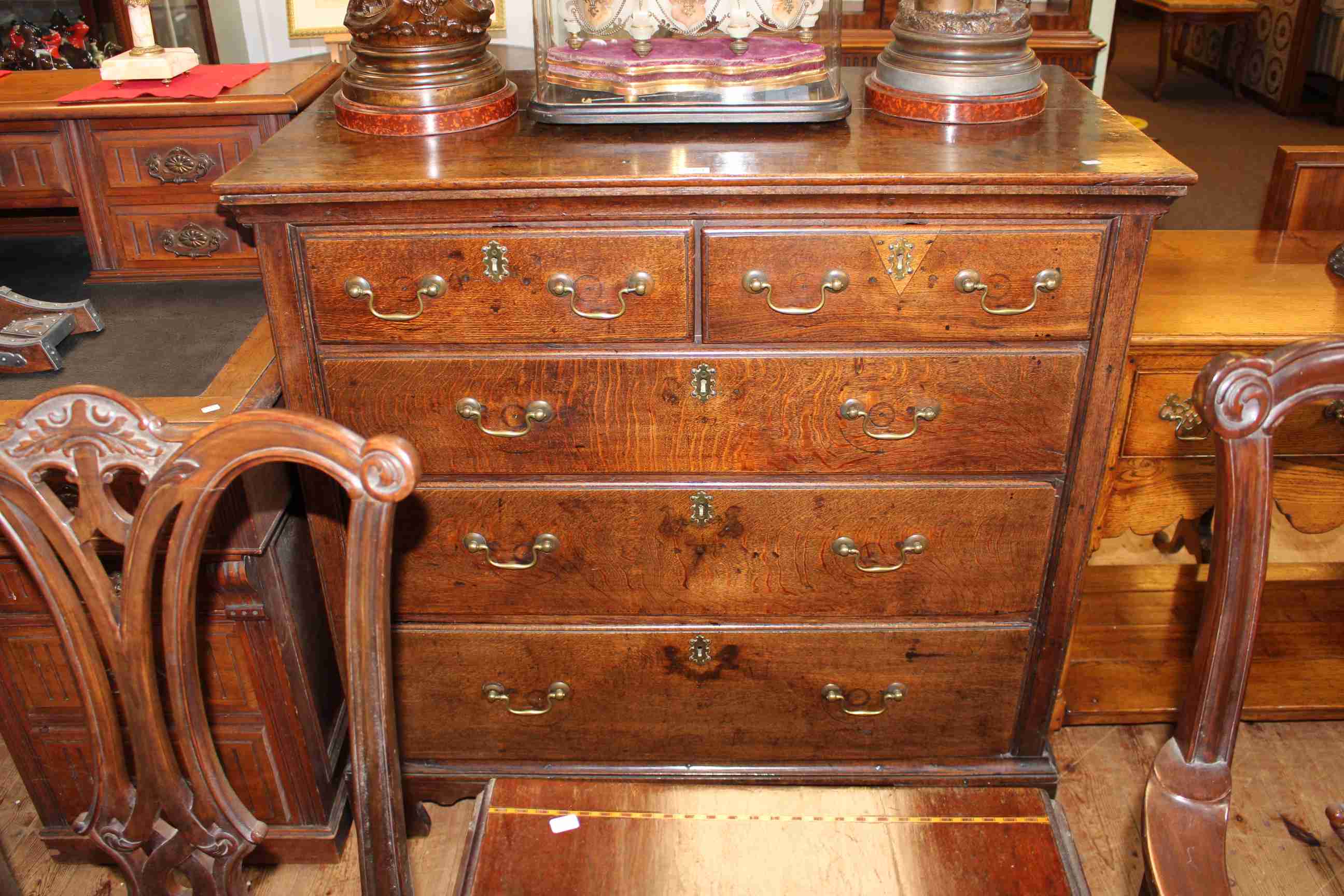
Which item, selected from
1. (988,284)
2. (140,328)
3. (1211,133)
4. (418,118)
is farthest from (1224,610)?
(1211,133)

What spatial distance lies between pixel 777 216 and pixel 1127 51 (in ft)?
25.1

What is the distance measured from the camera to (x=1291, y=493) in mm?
1987

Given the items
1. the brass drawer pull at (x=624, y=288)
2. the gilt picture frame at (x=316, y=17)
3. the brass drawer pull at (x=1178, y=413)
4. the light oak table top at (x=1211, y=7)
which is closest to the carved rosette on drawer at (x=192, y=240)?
the gilt picture frame at (x=316, y=17)

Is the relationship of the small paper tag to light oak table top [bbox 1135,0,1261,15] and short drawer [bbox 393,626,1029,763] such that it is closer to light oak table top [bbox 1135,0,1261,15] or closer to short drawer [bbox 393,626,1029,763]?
short drawer [bbox 393,626,1029,763]

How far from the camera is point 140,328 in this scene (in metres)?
1.77

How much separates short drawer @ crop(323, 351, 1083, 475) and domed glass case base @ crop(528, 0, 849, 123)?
37cm

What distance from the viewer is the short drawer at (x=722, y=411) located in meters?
1.56

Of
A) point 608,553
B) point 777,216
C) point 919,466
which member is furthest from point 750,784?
point 777,216

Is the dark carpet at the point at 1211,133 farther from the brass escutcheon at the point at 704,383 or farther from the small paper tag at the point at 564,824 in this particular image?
the small paper tag at the point at 564,824

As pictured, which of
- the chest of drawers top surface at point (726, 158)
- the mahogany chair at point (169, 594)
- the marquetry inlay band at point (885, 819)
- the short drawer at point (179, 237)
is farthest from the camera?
the short drawer at point (179, 237)

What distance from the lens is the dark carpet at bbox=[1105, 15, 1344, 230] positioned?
15.4 feet

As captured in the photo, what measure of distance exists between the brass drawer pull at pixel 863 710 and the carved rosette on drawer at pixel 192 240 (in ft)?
3.27

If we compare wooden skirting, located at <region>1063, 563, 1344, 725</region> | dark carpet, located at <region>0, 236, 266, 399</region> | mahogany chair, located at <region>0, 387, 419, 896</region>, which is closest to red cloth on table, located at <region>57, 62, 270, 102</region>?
dark carpet, located at <region>0, 236, 266, 399</region>

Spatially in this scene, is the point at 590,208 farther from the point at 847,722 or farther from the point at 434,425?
the point at 847,722
